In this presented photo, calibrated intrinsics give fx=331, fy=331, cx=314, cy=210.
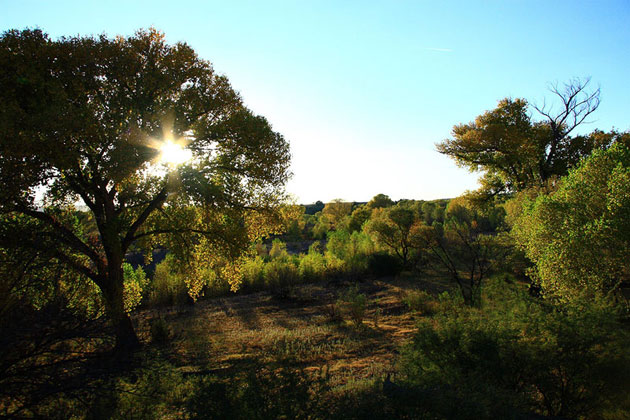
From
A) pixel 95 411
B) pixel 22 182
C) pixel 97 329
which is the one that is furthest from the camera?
pixel 22 182

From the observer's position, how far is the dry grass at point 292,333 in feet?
27.3

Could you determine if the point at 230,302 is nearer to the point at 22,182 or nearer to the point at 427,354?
the point at 22,182

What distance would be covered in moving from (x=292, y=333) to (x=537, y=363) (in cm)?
830

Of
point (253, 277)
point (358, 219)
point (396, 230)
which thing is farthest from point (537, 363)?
point (358, 219)

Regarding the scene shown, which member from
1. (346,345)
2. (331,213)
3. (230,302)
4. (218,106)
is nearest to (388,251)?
(230,302)

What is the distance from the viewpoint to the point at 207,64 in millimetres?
10727

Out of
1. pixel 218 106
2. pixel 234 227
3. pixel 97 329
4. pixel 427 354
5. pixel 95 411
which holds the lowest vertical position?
pixel 427 354

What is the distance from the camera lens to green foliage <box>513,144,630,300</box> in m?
7.62

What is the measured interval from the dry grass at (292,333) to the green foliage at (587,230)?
454 centimetres

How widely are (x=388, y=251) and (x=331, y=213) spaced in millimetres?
39115

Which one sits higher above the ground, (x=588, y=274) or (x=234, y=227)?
(x=234, y=227)

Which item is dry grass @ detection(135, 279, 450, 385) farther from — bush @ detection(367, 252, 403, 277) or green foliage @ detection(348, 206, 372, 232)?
green foliage @ detection(348, 206, 372, 232)

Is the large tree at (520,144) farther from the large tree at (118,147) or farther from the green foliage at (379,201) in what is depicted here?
the green foliage at (379,201)

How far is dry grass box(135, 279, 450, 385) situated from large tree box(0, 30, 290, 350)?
2.38 metres
